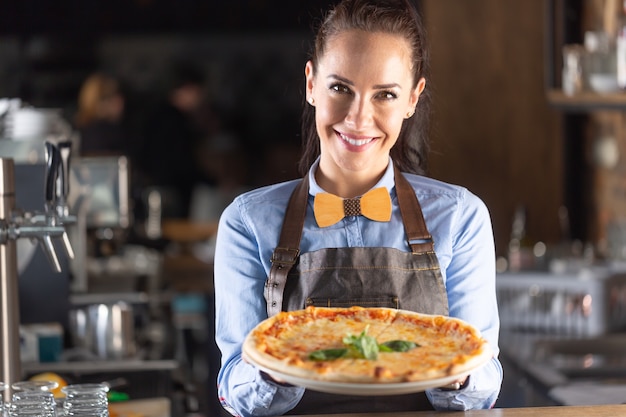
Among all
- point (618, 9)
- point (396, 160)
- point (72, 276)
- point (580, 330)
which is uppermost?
point (618, 9)

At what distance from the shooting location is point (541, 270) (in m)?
4.56

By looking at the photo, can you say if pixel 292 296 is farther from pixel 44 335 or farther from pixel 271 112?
pixel 271 112

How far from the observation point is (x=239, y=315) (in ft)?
6.04

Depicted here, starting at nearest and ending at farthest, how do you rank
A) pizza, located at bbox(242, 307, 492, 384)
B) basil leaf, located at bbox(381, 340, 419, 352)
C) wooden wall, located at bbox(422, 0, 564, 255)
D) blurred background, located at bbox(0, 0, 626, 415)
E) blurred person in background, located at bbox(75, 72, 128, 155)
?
pizza, located at bbox(242, 307, 492, 384), basil leaf, located at bbox(381, 340, 419, 352), blurred background, located at bbox(0, 0, 626, 415), wooden wall, located at bbox(422, 0, 564, 255), blurred person in background, located at bbox(75, 72, 128, 155)

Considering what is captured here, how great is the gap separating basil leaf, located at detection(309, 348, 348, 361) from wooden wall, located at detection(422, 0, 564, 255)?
14.9ft

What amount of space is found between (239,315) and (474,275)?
1.40 feet

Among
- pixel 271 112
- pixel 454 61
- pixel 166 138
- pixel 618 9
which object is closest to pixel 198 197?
pixel 166 138

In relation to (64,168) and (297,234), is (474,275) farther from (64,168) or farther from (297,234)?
(64,168)

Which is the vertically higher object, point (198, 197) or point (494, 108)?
point (494, 108)

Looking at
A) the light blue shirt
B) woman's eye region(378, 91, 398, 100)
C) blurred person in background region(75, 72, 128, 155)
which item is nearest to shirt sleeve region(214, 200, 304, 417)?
the light blue shirt

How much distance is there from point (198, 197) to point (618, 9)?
4627 millimetres

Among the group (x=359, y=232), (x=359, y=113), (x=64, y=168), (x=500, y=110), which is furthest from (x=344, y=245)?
(x=500, y=110)

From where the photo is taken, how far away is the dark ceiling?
8.97 m

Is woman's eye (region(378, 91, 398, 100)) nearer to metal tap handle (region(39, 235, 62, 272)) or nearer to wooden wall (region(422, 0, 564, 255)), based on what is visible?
metal tap handle (region(39, 235, 62, 272))
